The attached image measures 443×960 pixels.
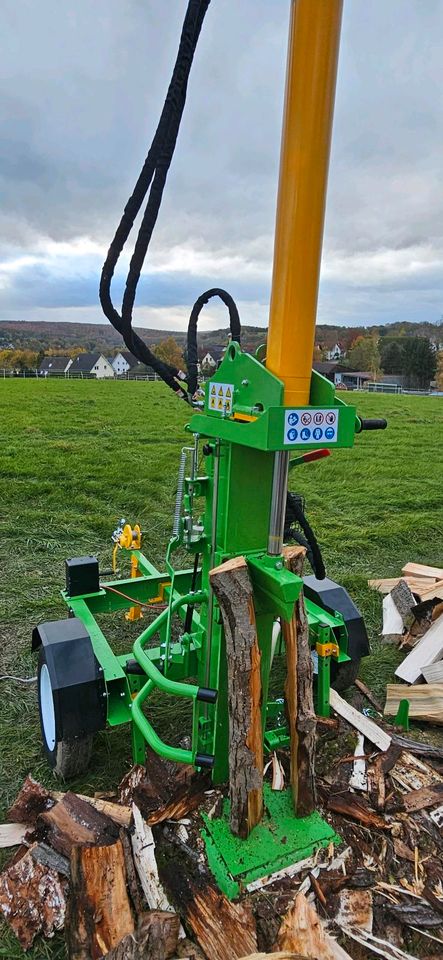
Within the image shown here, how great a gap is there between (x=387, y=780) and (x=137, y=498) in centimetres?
628

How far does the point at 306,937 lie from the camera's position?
219 cm

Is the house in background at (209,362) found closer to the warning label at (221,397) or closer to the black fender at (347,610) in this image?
the warning label at (221,397)

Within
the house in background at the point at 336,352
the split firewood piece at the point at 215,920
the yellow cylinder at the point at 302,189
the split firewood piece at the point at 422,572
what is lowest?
the split firewood piece at the point at 215,920

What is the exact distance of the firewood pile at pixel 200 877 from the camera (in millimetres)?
2250

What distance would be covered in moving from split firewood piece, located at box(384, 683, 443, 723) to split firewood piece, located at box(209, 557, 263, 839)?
1611 millimetres

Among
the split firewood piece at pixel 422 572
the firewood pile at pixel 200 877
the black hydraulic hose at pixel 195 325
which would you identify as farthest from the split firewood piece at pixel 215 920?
the split firewood piece at pixel 422 572

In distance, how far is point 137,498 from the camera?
885 cm

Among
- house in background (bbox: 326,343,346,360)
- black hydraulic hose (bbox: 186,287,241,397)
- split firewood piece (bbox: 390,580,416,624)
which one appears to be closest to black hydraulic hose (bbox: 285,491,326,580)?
black hydraulic hose (bbox: 186,287,241,397)

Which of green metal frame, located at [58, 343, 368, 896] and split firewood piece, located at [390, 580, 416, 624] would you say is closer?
green metal frame, located at [58, 343, 368, 896]

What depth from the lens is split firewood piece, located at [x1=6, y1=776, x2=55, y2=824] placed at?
2.83 m

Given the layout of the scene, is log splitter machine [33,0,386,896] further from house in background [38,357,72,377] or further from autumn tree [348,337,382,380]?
house in background [38,357,72,377]

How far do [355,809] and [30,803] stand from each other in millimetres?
1663

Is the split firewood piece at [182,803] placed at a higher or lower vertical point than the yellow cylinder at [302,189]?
lower

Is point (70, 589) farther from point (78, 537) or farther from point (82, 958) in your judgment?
point (78, 537)
